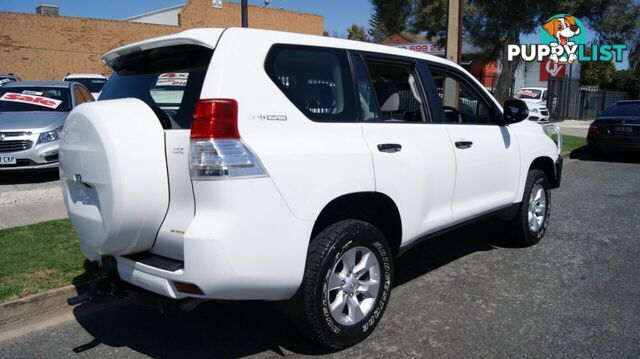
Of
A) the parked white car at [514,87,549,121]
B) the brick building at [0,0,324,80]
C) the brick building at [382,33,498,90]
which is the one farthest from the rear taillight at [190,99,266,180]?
the brick building at [0,0,324,80]

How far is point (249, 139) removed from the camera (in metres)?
2.78

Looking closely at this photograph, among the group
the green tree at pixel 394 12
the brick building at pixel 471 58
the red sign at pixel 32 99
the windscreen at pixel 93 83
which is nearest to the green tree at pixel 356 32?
the brick building at pixel 471 58

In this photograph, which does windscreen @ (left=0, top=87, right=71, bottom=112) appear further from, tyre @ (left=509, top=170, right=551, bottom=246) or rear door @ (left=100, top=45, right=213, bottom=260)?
tyre @ (left=509, top=170, right=551, bottom=246)

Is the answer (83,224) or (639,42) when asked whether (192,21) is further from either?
(83,224)

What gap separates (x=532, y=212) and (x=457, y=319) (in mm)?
2134

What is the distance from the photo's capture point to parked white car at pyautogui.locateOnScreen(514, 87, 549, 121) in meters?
22.1

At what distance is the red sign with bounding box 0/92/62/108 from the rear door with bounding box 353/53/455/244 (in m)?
7.53

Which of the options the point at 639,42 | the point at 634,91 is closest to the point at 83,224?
the point at 639,42

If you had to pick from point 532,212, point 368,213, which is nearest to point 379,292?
point 368,213

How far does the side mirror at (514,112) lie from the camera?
16.2 feet

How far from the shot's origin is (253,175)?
2756 mm

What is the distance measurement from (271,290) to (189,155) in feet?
2.78

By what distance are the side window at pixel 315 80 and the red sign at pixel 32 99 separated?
25.2ft

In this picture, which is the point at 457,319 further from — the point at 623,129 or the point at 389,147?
the point at 623,129
